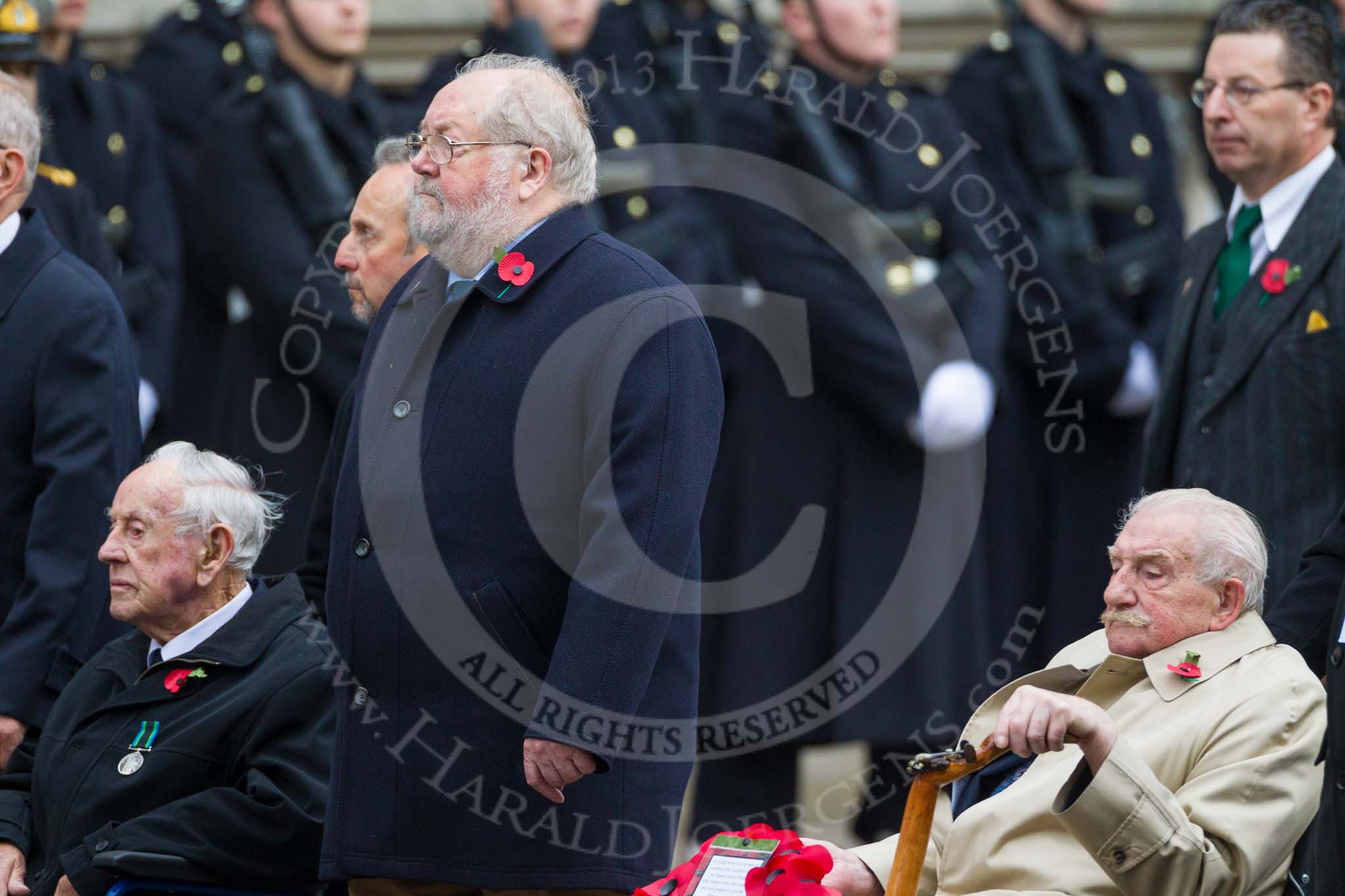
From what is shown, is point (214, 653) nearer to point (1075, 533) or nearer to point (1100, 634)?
→ point (1100, 634)

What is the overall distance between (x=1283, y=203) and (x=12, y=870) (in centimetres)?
280

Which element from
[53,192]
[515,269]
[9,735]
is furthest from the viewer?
[53,192]

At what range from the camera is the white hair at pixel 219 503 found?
4.33 m

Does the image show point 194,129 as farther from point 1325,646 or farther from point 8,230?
point 1325,646

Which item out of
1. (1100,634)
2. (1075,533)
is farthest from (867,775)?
(1100,634)

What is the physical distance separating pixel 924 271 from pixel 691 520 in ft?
9.01

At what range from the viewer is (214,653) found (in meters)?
4.22

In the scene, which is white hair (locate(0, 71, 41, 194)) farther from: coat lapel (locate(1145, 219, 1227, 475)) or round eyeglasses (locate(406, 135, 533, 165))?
coat lapel (locate(1145, 219, 1227, 475))

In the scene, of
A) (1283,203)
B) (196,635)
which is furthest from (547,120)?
(1283,203)

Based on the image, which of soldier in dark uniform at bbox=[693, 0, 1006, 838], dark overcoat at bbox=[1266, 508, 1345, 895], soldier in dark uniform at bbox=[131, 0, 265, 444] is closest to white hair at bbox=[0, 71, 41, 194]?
soldier in dark uniform at bbox=[131, 0, 265, 444]

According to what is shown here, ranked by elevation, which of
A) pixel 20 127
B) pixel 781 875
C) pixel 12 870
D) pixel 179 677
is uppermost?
pixel 20 127

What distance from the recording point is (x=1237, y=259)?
16.6 feet

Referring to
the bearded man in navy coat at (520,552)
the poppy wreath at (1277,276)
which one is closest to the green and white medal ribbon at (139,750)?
the bearded man in navy coat at (520,552)

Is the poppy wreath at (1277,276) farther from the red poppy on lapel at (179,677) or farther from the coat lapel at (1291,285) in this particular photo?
the red poppy on lapel at (179,677)
